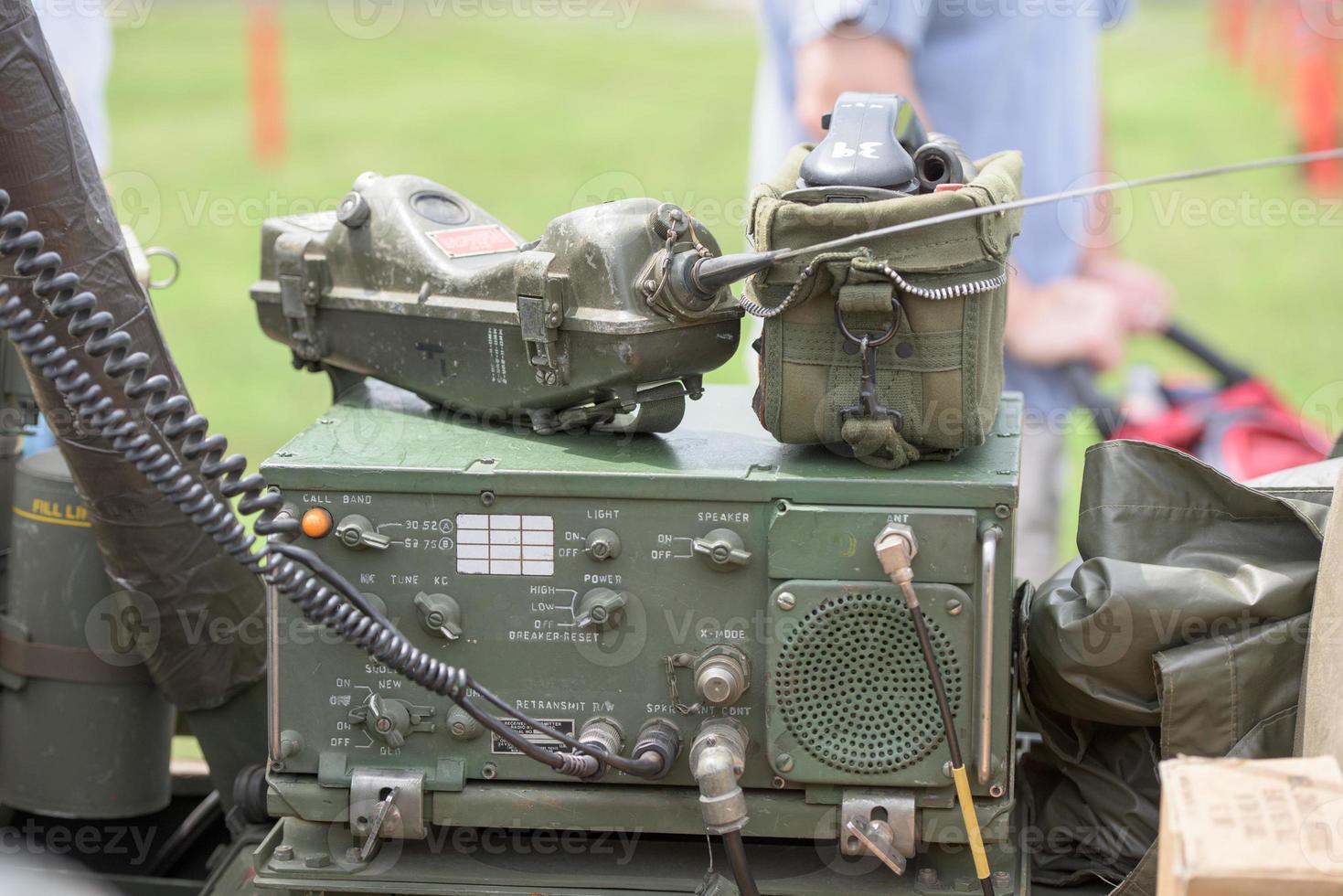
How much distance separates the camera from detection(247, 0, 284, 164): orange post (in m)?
12.6

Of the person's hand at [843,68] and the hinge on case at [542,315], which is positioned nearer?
the hinge on case at [542,315]

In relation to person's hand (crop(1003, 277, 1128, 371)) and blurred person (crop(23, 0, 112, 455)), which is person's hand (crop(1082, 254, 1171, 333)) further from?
blurred person (crop(23, 0, 112, 455))

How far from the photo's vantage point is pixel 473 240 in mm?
2664

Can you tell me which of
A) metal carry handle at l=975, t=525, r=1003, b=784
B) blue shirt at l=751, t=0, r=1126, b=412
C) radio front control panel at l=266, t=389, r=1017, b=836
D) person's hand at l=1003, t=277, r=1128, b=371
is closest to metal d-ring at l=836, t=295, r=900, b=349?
radio front control panel at l=266, t=389, r=1017, b=836

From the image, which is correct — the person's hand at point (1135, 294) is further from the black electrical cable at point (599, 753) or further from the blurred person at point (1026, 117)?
the black electrical cable at point (599, 753)

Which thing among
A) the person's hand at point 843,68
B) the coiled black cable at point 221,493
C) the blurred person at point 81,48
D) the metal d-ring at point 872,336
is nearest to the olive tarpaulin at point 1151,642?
the metal d-ring at point 872,336

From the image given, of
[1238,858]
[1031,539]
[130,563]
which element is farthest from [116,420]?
[1031,539]

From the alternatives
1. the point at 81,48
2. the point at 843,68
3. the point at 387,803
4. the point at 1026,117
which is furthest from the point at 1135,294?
the point at 387,803

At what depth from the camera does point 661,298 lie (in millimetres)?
2383

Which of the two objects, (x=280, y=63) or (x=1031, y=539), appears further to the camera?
(x=280, y=63)

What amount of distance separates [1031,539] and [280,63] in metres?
11.4

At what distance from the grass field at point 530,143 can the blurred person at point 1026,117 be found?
301 centimetres

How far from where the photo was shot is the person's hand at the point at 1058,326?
4.64 m

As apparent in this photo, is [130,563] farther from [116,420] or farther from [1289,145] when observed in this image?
[1289,145]
